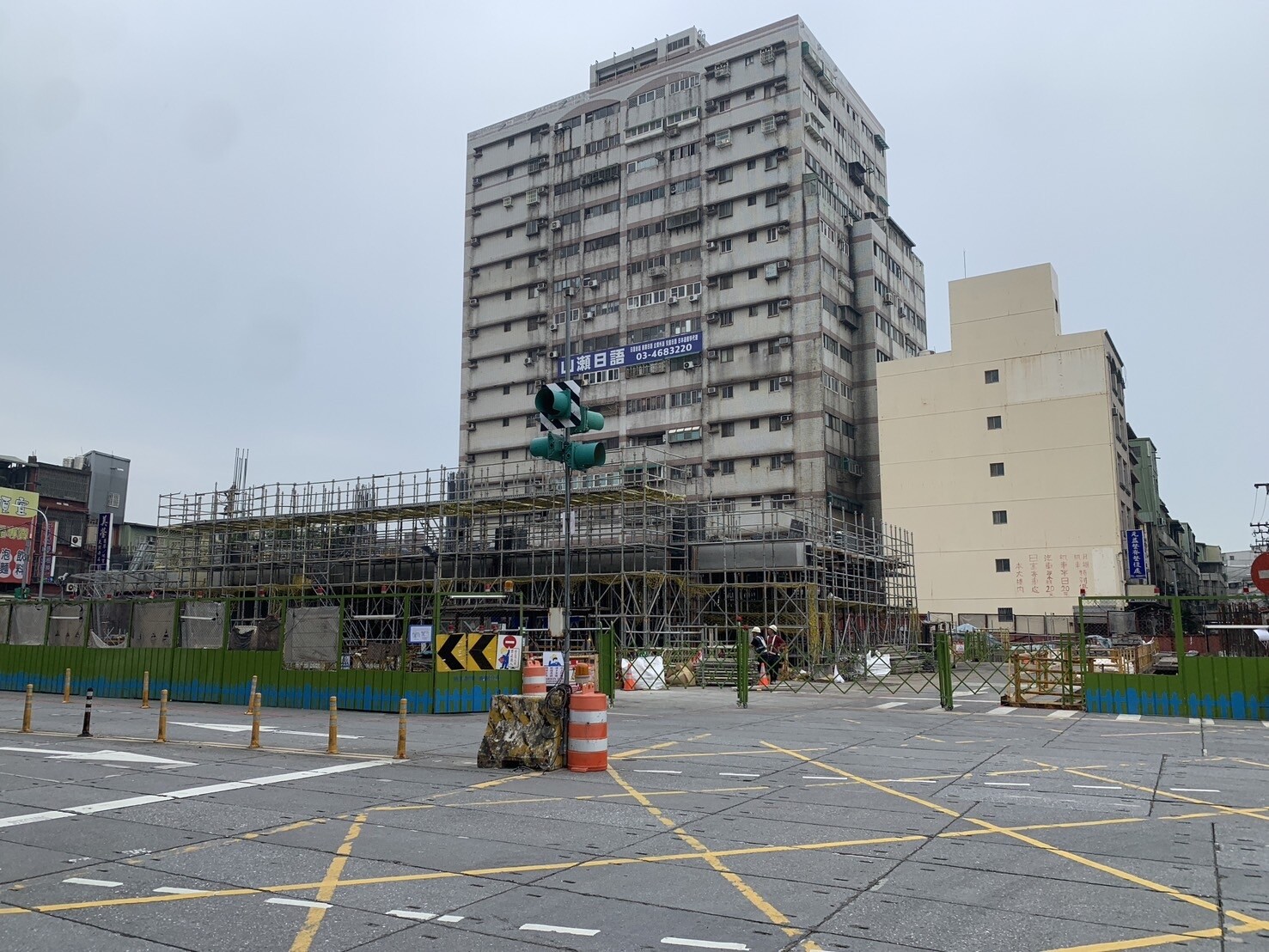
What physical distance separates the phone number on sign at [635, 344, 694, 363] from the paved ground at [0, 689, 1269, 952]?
160 feet

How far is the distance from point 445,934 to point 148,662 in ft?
70.6

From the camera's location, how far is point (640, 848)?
26.2 ft

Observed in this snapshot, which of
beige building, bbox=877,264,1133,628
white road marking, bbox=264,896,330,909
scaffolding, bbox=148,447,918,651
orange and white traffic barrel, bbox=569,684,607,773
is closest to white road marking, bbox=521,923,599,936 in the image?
white road marking, bbox=264,896,330,909

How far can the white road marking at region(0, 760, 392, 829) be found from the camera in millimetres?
9070

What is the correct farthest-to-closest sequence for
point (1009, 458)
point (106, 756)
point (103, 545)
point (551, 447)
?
point (103, 545) < point (1009, 458) < point (106, 756) < point (551, 447)

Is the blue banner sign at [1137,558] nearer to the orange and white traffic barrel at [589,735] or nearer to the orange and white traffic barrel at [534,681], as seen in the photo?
the orange and white traffic barrel at [534,681]

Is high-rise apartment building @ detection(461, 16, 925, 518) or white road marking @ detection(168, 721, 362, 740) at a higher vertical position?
high-rise apartment building @ detection(461, 16, 925, 518)

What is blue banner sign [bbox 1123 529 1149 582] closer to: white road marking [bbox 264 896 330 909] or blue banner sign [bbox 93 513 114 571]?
white road marking [bbox 264 896 330 909]

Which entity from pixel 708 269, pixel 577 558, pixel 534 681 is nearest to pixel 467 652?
pixel 534 681

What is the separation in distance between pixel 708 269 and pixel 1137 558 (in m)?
34.7

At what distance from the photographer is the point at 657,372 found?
7188 centimetres

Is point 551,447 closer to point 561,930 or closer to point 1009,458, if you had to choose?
point 561,930

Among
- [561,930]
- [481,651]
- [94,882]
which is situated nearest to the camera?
[561,930]

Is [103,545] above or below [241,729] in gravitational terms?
above
